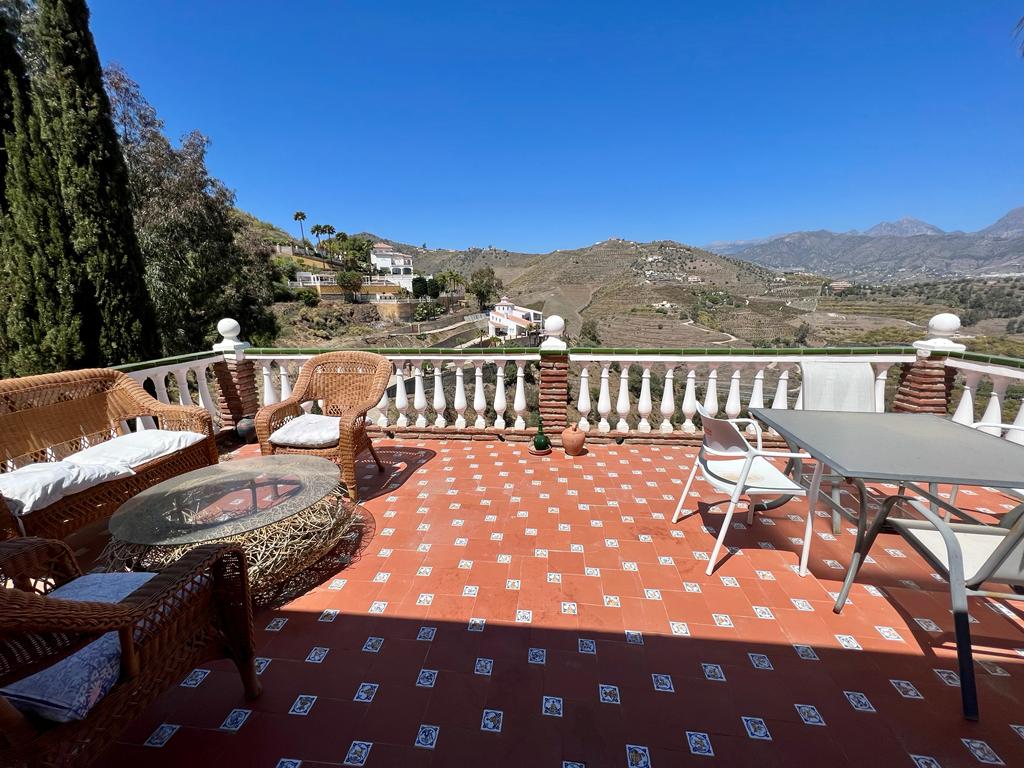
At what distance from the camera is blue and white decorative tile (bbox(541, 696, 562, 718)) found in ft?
4.99

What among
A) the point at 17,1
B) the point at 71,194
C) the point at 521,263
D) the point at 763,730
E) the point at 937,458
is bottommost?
the point at 763,730

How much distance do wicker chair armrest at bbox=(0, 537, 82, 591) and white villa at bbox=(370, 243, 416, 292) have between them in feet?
195

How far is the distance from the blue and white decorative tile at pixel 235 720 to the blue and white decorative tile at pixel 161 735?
0.51ft

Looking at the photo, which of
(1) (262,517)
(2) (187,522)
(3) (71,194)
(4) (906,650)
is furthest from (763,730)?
(3) (71,194)

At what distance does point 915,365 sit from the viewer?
3.74m

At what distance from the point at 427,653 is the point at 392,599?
410 mm

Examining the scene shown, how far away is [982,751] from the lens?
1.37 meters

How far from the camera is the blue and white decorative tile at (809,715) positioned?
148 centimetres

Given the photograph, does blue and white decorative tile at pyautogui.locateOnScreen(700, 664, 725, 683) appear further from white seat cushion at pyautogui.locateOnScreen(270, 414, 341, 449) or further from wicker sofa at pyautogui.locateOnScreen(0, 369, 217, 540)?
wicker sofa at pyautogui.locateOnScreen(0, 369, 217, 540)

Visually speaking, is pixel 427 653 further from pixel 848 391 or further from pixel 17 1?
pixel 17 1

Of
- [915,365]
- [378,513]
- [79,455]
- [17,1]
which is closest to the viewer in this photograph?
[79,455]

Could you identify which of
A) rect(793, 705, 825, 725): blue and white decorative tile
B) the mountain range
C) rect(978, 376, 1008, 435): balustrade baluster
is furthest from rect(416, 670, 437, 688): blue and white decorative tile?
the mountain range

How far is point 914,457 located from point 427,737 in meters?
2.40

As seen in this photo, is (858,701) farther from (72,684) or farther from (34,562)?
(34,562)
